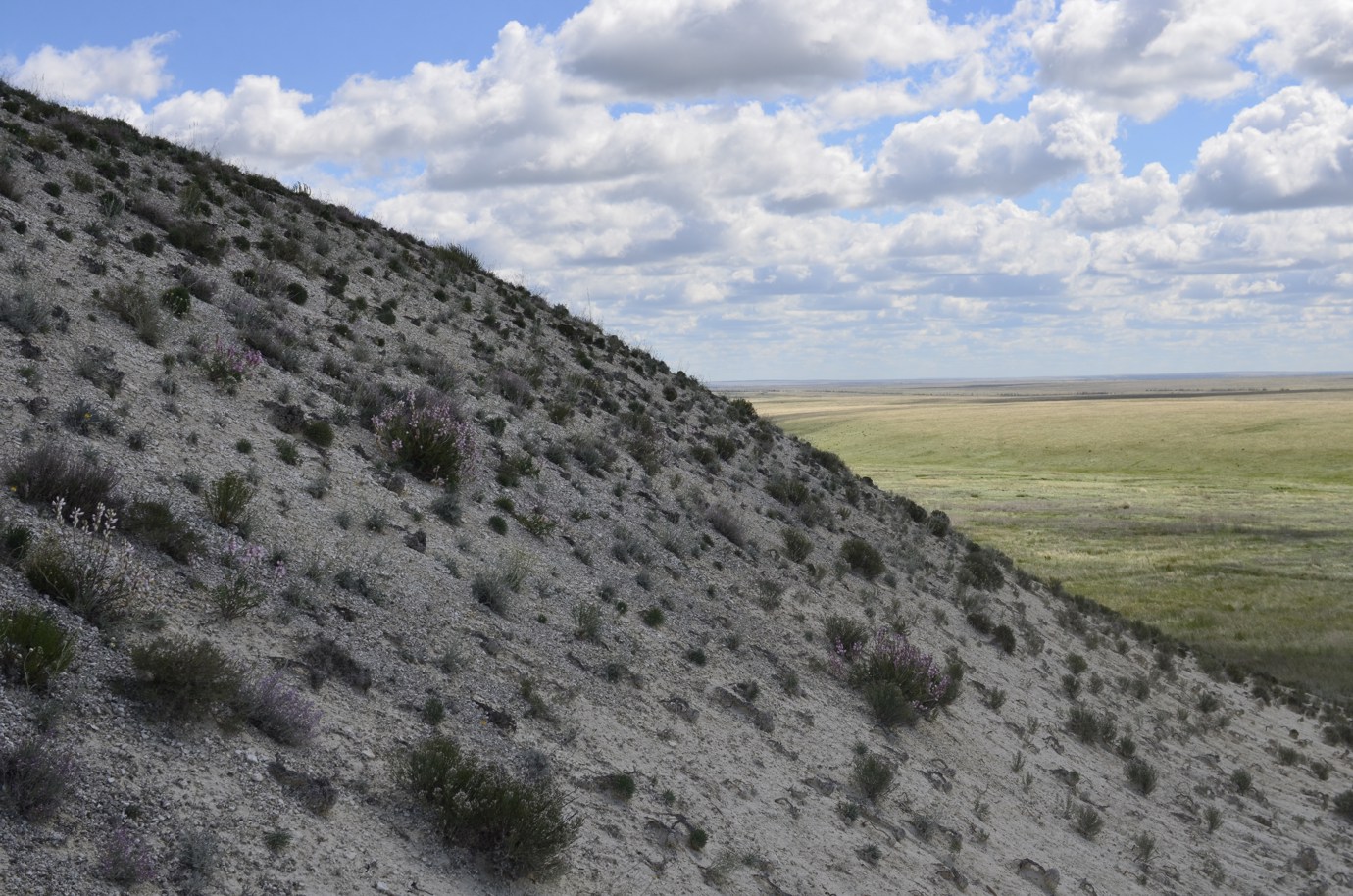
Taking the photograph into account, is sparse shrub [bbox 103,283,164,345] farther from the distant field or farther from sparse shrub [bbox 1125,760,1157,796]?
the distant field

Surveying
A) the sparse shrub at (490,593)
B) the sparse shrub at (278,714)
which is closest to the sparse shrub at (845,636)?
the sparse shrub at (490,593)

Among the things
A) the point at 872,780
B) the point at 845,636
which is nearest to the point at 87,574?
the point at 872,780

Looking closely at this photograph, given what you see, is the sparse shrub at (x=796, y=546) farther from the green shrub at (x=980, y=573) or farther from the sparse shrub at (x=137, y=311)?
the sparse shrub at (x=137, y=311)

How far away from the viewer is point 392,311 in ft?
69.2

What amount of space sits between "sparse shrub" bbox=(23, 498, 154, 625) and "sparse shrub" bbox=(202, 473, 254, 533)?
159 cm

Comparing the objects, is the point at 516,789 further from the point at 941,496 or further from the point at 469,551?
the point at 941,496

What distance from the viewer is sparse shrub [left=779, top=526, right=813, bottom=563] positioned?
1947 cm

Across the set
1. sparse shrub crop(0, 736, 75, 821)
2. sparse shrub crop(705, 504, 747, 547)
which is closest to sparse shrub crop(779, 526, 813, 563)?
sparse shrub crop(705, 504, 747, 547)

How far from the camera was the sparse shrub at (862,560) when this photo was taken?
822 inches

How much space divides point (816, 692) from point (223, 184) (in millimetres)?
18536

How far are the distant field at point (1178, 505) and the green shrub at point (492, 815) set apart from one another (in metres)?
26.9

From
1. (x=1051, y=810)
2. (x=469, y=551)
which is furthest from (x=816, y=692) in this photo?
(x=469, y=551)

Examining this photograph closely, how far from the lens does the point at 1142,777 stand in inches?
620

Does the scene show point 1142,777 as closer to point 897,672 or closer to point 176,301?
point 897,672
